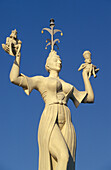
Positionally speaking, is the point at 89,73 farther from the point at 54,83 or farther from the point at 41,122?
the point at 41,122

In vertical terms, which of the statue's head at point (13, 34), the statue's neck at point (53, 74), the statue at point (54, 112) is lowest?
the statue at point (54, 112)

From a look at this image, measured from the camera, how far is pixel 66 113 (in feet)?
33.5

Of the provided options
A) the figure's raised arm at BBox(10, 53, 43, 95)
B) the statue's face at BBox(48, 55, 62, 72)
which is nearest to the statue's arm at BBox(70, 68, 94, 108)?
the statue's face at BBox(48, 55, 62, 72)

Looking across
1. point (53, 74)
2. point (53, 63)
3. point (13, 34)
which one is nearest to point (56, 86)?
point (53, 74)

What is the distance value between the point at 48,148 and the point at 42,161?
1.26 feet

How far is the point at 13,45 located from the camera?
1038 cm

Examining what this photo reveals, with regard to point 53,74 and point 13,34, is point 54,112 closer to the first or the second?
point 53,74

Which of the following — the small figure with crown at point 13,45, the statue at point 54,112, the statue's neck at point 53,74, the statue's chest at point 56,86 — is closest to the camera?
the statue at point 54,112

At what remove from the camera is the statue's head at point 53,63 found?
11.0 m

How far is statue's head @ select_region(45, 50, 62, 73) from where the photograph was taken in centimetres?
1100

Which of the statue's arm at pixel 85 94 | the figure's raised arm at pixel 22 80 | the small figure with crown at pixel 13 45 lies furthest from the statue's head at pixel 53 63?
the small figure with crown at pixel 13 45

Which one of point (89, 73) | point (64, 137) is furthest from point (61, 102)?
point (89, 73)

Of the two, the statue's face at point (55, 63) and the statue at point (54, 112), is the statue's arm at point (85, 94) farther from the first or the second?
the statue's face at point (55, 63)

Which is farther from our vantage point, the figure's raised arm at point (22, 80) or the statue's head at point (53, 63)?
the statue's head at point (53, 63)
